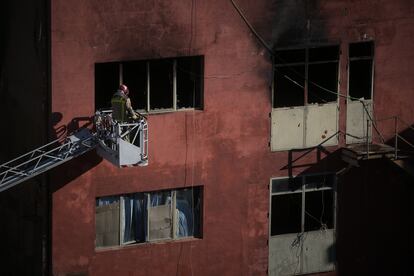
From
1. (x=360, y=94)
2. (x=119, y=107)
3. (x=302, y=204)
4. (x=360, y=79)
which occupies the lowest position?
(x=302, y=204)

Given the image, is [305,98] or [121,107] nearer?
[121,107]

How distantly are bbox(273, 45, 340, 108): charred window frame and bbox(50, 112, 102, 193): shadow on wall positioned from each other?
4596 mm

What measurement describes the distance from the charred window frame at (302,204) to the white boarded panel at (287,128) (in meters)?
0.85

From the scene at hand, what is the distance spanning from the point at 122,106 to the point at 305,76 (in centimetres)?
523

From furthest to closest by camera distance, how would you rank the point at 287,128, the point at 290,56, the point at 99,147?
the point at 287,128 → the point at 290,56 → the point at 99,147

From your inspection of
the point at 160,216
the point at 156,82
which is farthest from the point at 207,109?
the point at 160,216

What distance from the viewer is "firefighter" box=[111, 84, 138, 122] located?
2577 cm

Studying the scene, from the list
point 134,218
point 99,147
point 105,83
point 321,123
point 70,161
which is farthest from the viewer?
point 321,123

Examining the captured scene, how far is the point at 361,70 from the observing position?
29.5 m

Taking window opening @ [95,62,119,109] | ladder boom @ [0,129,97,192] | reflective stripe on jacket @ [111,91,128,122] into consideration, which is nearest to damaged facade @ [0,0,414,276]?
window opening @ [95,62,119,109]

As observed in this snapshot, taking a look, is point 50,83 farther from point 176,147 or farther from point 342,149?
point 342,149

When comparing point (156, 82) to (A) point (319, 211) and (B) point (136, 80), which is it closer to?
(B) point (136, 80)

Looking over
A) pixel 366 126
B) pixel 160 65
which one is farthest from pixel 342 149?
pixel 160 65

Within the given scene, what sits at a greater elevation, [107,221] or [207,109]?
[207,109]
